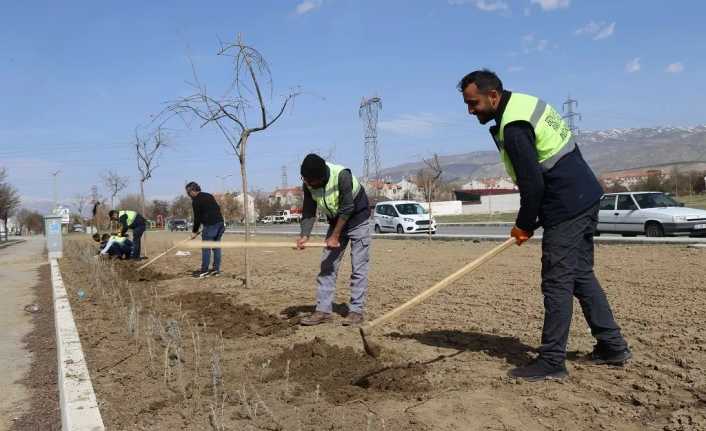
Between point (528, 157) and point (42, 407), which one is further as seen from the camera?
point (42, 407)

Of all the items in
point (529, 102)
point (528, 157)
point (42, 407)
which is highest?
point (529, 102)

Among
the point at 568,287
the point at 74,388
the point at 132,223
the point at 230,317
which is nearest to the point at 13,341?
the point at 230,317

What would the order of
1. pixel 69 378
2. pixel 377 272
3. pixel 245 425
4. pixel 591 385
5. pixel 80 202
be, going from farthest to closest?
pixel 80 202 < pixel 377 272 < pixel 69 378 < pixel 591 385 < pixel 245 425

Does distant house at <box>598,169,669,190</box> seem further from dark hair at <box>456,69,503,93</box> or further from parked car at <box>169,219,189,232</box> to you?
dark hair at <box>456,69,503,93</box>

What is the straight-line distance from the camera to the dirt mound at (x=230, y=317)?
4906 mm

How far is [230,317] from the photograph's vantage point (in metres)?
5.54

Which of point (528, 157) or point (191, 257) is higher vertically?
point (528, 157)

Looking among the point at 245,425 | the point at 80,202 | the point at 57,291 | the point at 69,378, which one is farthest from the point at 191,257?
the point at 80,202

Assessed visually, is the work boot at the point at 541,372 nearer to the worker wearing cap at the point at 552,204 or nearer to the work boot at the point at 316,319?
the worker wearing cap at the point at 552,204

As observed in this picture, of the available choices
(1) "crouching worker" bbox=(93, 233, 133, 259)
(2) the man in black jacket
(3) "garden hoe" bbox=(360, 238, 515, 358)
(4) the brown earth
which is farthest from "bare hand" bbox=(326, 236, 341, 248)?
(1) "crouching worker" bbox=(93, 233, 133, 259)

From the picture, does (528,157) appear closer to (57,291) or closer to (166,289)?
(166,289)

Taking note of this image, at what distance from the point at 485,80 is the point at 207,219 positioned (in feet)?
22.5

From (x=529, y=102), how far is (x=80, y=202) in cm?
5795

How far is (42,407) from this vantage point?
3777 mm
